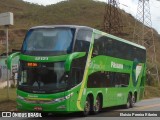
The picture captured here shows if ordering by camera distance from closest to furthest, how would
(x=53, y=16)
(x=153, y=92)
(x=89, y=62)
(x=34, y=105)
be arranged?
(x=34, y=105), (x=89, y=62), (x=153, y=92), (x=53, y=16)

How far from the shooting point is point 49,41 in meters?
18.7

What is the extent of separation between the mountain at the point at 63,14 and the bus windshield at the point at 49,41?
7580 cm

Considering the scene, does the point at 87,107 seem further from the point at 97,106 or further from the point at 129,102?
the point at 129,102

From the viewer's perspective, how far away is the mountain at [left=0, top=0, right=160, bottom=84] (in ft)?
358

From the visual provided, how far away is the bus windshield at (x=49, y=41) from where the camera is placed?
60.5ft

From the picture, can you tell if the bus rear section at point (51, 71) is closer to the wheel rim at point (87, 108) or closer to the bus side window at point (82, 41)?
the bus side window at point (82, 41)

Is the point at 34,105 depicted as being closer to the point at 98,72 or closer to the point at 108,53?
the point at 98,72

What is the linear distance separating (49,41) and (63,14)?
338ft

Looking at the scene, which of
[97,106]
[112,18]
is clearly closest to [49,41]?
[97,106]

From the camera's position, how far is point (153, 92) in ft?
171

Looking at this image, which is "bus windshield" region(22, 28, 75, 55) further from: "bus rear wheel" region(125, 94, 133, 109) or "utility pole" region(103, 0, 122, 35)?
"utility pole" region(103, 0, 122, 35)

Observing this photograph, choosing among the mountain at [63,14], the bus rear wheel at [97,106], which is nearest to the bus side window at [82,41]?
the bus rear wheel at [97,106]

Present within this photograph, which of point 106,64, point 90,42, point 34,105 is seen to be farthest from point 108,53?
point 34,105

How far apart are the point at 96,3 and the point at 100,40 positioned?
11246 centimetres
